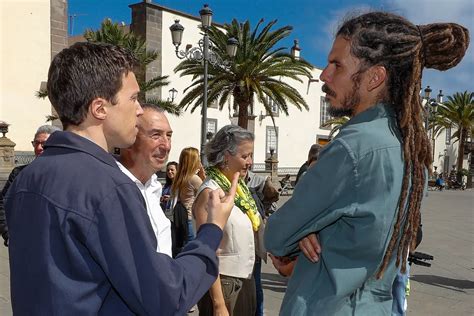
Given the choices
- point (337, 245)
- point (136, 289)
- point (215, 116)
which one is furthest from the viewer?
point (215, 116)

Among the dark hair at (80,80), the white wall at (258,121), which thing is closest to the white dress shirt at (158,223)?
the dark hair at (80,80)

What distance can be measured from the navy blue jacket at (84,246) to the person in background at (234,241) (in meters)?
1.38

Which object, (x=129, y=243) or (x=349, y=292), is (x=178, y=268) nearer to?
(x=129, y=243)

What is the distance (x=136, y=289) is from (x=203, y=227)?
381 mm

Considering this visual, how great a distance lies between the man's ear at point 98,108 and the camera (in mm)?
1374

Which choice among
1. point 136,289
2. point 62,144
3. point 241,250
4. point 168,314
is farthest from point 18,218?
point 241,250

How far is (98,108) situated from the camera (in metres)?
1.38

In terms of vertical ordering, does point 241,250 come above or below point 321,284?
below

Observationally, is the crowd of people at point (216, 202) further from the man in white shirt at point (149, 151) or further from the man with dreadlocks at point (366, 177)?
the man in white shirt at point (149, 151)

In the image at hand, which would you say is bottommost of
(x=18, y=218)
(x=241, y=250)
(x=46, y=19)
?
(x=241, y=250)

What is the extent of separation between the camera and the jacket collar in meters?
1.28

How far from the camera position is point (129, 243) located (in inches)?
47.3

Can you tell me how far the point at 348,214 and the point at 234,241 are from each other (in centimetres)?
155

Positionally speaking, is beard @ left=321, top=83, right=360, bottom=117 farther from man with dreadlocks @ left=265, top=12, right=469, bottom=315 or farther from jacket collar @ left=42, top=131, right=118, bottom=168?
jacket collar @ left=42, top=131, right=118, bottom=168
